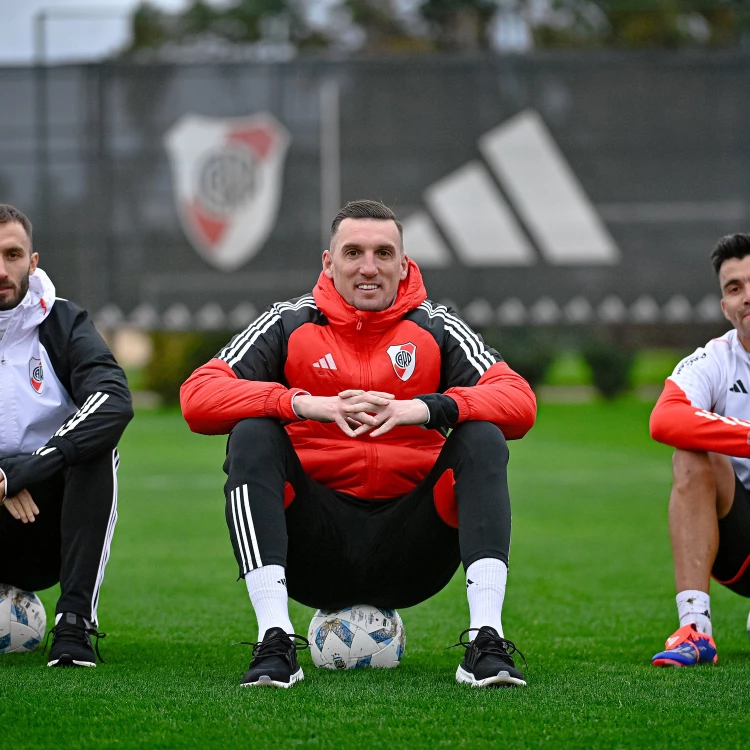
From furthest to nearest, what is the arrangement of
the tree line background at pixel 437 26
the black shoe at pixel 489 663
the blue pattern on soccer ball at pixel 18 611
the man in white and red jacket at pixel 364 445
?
1. the tree line background at pixel 437 26
2. the blue pattern on soccer ball at pixel 18 611
3. the man in white and red jacket at pixel 364 445
4. the black shoe at pixel 489 663

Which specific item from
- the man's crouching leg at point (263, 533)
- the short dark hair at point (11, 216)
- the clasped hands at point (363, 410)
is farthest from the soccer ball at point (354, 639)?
the short dark hair at point (11, 216)

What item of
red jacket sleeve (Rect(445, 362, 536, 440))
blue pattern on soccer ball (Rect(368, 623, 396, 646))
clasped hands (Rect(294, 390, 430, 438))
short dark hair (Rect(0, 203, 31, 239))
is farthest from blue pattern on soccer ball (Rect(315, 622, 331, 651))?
short dark hair (Rect(0, 203, 31, 239))

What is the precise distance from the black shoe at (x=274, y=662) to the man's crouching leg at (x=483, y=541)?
49 cm

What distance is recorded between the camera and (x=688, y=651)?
4.11m

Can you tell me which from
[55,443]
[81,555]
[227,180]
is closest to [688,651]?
[81,555]

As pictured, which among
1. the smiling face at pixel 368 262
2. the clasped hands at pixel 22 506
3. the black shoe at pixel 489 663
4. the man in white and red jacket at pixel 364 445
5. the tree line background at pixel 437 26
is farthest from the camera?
the tree line background at pixel 437 26

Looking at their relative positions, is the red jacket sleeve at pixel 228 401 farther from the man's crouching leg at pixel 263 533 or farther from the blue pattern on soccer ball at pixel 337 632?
the blue pattern on soccer ball at pixel 337 632

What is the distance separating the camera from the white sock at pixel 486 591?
3.65m

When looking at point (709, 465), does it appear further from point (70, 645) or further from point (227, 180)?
point (227, 180)

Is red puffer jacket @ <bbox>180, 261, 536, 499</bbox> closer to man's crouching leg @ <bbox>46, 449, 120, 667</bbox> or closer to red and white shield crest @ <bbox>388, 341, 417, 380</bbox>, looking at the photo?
red and white shield crest @ <bbox>388, 341, 417, 380</bbox>

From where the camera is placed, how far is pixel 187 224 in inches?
628

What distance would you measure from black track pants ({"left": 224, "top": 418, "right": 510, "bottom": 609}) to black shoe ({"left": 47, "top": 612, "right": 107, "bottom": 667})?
652 mm

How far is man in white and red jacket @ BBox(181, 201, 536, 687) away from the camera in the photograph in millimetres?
3705

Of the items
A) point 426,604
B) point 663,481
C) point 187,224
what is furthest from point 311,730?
point 187,224
